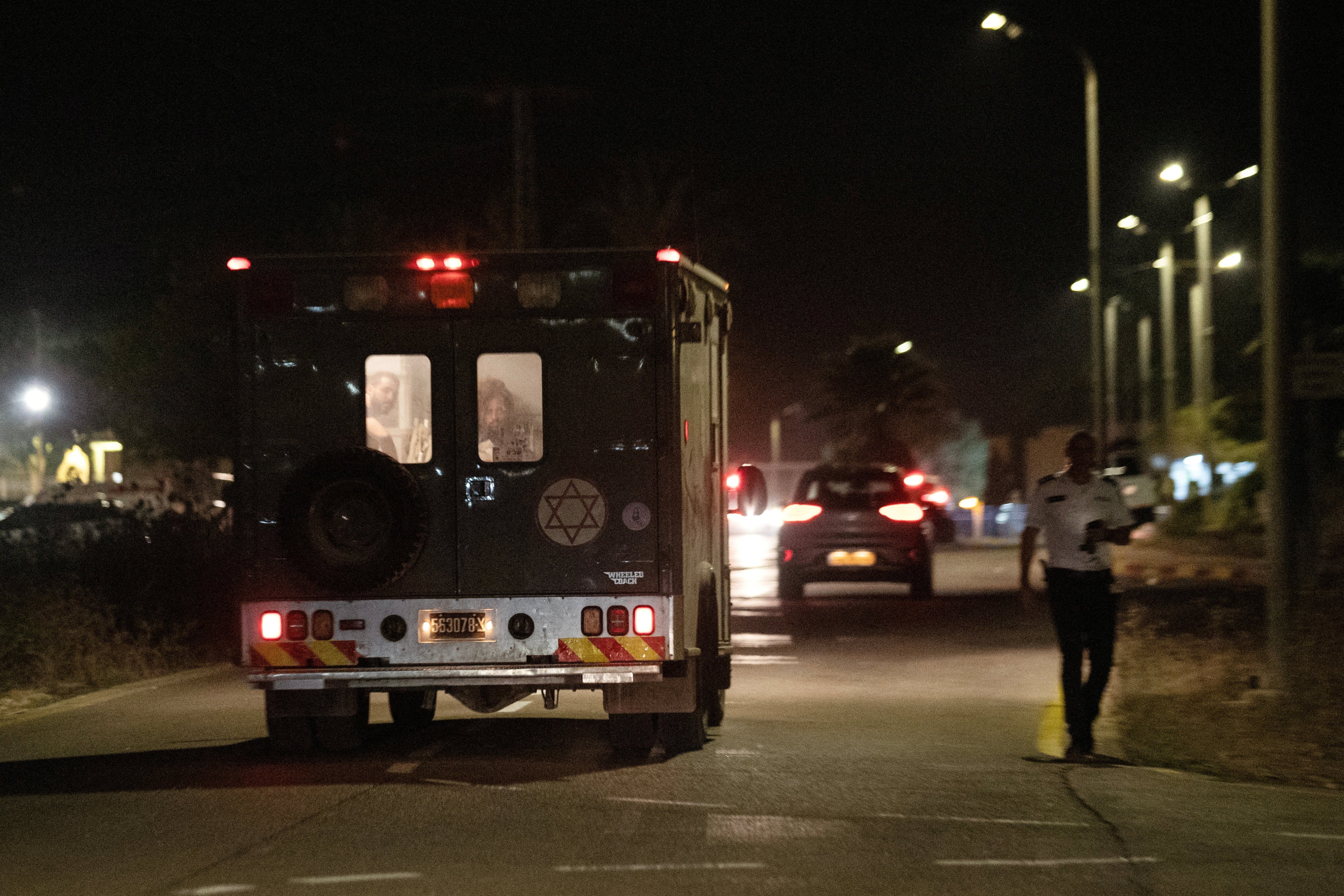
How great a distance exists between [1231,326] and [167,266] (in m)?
45.0

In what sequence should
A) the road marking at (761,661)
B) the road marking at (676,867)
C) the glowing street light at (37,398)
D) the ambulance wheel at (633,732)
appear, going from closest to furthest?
1. the road marking at (676,867)
2. the ambulance wheel at (633,732)
3. the road marking at (761,661)
4. the glowing street light at (37,398)

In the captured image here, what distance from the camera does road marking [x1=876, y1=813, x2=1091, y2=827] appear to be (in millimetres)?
7820

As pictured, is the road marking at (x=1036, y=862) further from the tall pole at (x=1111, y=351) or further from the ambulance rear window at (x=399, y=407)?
the tall pole at (x=1111, y=351)

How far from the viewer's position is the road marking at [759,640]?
1688 centimetres

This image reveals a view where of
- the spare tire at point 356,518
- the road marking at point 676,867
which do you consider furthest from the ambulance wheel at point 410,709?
the road marking at point 676,867

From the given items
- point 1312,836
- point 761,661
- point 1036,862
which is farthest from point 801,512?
point 1036,862

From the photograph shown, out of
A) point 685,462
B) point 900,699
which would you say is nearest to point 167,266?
point 900,699

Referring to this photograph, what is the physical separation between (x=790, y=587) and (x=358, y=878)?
15435 millimetres

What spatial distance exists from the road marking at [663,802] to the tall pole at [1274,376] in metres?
4.24

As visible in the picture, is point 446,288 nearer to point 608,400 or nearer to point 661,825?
point 608,400

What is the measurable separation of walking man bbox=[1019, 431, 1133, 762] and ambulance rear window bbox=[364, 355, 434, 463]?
3.63m

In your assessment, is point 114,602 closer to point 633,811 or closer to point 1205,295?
point 633,811

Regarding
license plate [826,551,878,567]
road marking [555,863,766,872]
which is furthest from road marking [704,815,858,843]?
license plate [826,551,878,567]

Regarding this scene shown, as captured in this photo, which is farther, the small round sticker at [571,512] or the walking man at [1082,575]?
the walking man at [1082,575]
